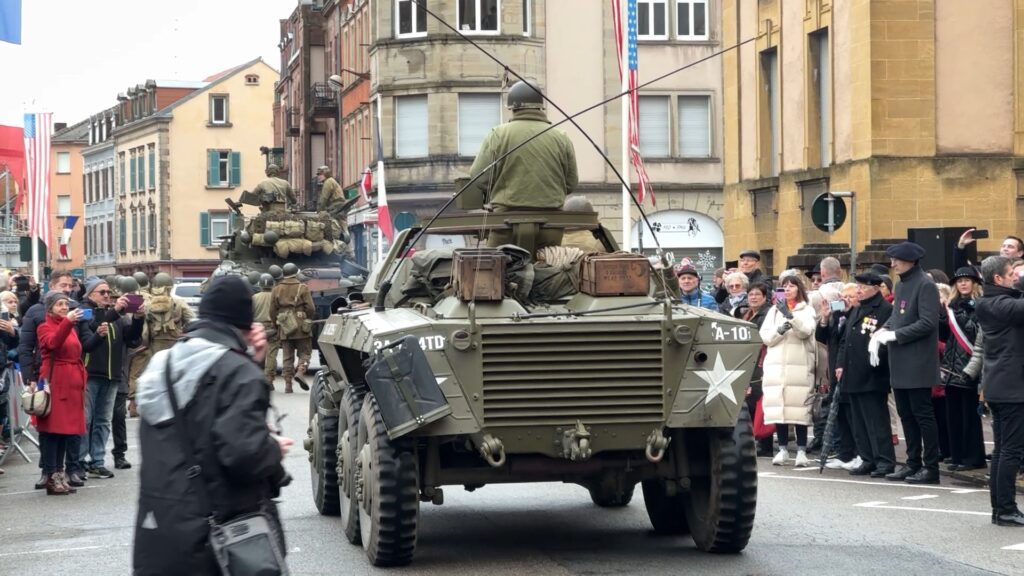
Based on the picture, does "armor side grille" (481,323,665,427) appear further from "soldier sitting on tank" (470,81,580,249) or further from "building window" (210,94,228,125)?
"building window" (210,94,228,125)

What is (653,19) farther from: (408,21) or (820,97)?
(820,97)

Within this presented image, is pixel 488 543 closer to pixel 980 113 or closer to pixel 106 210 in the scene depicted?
pixel 980 113

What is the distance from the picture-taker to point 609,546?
10.6 metres

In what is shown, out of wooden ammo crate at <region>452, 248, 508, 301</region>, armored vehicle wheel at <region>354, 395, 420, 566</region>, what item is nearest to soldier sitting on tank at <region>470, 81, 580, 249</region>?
wooden ammo crate at <region>452, 248, 508, 301</region>

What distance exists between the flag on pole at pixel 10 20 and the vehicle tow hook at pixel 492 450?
410 inches

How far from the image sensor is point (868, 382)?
47.8ft

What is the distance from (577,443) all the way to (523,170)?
2331 mm

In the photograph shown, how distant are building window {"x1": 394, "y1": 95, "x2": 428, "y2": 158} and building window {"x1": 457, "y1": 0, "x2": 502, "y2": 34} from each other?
2.24m

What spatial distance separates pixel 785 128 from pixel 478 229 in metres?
19.1

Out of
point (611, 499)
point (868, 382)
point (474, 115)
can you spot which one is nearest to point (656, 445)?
point (611, 499)

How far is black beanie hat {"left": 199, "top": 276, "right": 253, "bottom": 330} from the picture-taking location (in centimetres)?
623

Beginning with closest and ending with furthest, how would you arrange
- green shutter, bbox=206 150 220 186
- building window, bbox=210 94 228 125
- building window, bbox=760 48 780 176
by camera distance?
building window, bbox=760 48 780 176
green shutter, bbox=206 150 220 186
building window, bbox=210 94 228 125

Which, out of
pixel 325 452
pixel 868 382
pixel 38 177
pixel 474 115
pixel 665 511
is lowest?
pixel 665 511

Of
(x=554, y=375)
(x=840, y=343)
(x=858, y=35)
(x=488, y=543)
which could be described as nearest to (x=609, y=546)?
(x=488, y=543)
